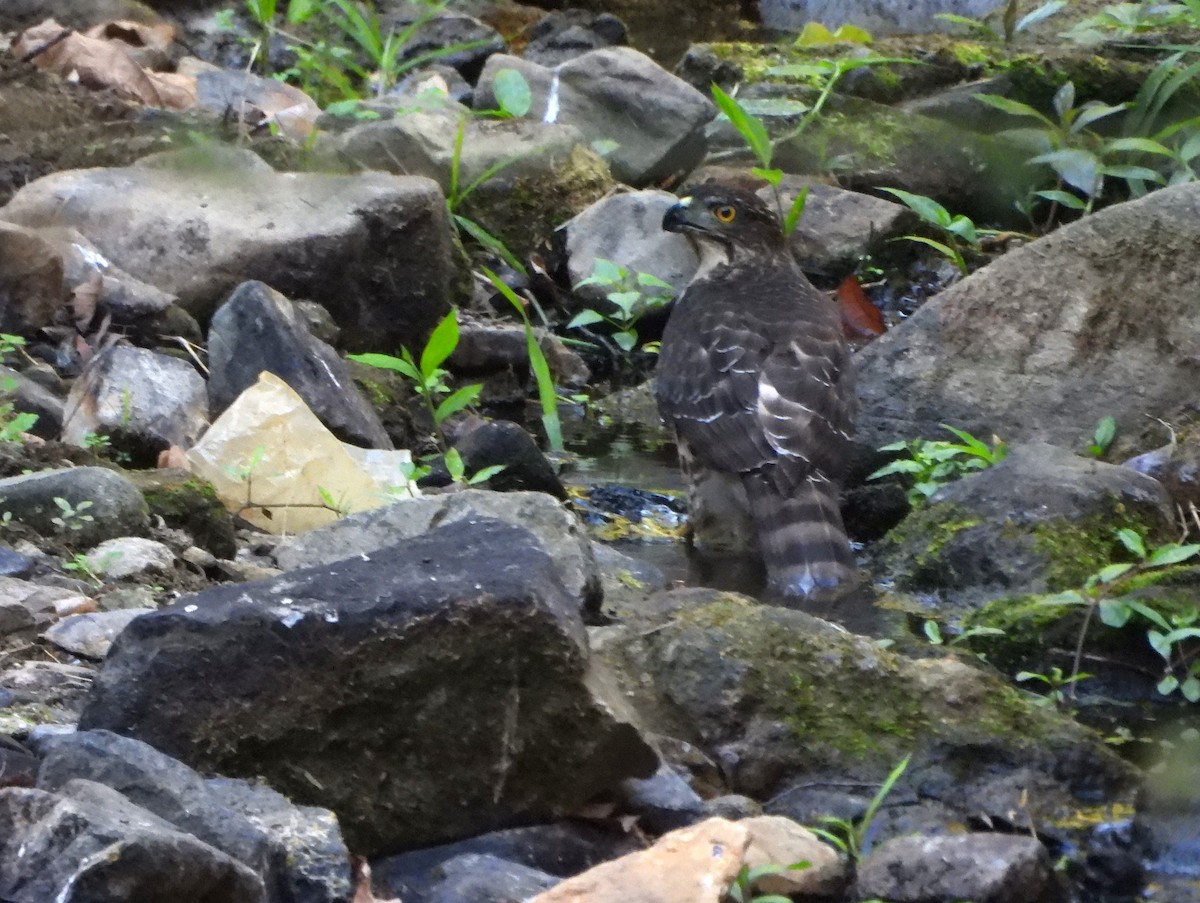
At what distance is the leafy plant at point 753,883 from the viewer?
3529 mm

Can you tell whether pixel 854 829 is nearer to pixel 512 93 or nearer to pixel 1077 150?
pixel 1077 150

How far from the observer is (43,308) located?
6.87m

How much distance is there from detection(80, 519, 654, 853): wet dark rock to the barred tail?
94.7 inches

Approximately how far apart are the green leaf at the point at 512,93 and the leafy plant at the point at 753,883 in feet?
23.0

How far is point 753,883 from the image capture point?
362 centimetres

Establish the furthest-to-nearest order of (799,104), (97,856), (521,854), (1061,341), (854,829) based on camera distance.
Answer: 1. (799,104)
2. (1061,341)
3. (854,829)
4. (521,854)
5. (97,856)

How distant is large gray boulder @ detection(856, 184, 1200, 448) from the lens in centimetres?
716

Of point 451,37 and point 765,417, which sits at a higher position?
point 765,417

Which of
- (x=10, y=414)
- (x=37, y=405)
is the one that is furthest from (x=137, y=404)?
(x=10, y=414)

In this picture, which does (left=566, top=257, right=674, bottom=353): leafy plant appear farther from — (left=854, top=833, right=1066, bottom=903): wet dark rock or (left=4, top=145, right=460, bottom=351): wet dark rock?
(left=854, top=833, right=1066, bottom=903): wet dark rock

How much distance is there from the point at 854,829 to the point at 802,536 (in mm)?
2200

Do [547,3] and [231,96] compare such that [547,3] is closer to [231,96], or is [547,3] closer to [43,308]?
[231,96]

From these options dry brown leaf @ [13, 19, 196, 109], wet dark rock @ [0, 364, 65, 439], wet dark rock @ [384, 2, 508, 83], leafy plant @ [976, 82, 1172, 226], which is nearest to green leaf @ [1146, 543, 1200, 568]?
wet dark rock @ [0, 364, 65, 439]

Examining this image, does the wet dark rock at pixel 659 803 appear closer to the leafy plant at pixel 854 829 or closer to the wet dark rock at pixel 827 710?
the leafy plant at pixel 854 829
